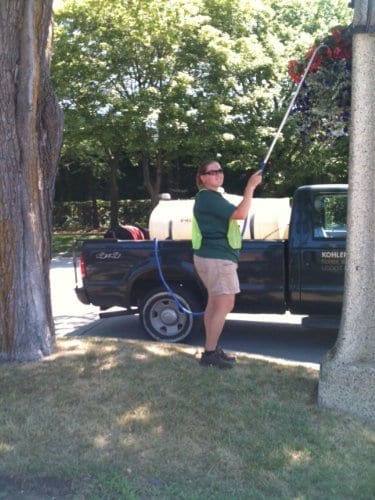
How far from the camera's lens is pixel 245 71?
62.1 ft

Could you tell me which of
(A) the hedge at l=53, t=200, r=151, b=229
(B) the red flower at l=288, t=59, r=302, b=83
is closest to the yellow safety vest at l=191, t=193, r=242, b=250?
(B) the red flower at l=288, t=59, r=302, b=83

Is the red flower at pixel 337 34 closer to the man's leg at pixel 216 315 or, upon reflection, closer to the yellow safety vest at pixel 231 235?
the yellow safety vest at pixel 231 235

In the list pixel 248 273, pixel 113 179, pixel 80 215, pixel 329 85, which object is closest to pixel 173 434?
pixel 329 85

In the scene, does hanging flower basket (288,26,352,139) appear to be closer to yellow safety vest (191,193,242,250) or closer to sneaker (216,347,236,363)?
yellow safety vest (191,193,242,250)

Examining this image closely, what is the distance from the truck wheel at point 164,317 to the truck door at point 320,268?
4.23ft

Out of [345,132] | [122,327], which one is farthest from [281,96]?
[345,132]

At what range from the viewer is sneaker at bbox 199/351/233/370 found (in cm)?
508

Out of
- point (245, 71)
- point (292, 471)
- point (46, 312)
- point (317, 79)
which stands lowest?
point (292, 471)

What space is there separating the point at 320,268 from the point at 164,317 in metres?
1.85

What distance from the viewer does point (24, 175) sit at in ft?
16.8

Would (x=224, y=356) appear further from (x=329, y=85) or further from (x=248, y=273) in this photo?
(x=329, y=85)

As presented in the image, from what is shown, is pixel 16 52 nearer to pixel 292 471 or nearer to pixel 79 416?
pixel 79 416

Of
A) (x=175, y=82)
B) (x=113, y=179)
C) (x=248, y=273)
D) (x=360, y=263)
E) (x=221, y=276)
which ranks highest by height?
(x=175, y=82)

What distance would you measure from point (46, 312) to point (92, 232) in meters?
21.6
